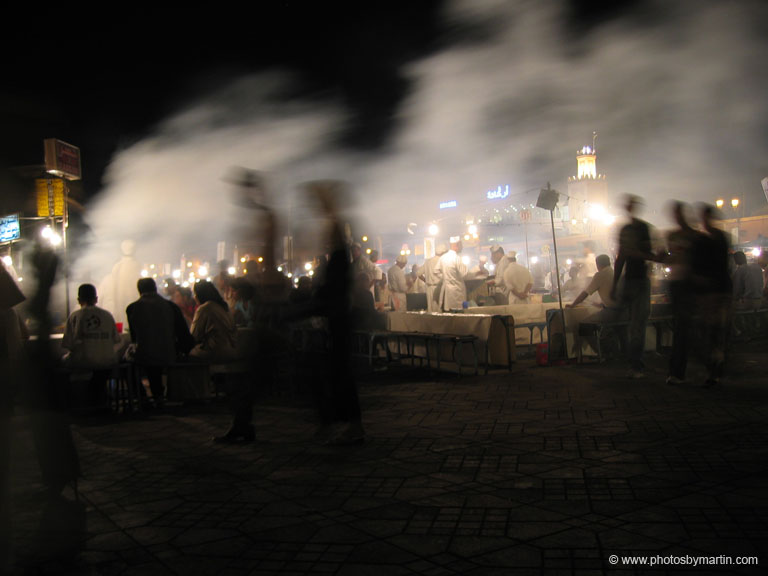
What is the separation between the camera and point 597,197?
Result: 158500 mm

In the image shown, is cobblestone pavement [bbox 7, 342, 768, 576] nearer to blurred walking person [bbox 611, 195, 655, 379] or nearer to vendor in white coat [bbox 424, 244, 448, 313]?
blurred walking person [bbox 611, 195, 655, 379]

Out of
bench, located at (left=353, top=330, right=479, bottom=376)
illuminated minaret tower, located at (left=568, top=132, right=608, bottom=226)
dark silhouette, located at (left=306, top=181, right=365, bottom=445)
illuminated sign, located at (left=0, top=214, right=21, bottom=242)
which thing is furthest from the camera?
illuminated minaret tower, located at (left=568, top=132, right=608, bottom=226)

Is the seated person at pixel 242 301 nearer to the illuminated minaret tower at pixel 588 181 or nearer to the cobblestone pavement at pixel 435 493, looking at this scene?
the cobblestone pavement at pixel 435 493

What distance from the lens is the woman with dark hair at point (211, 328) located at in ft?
24.3

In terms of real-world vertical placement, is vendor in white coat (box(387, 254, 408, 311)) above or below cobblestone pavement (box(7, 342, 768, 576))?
above

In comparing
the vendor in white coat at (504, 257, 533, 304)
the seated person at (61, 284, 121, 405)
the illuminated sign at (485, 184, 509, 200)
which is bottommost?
the seated person at (61, 284, 121, 405)

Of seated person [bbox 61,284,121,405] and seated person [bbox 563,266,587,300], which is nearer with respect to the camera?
seated person [bbox 61,284,121,405]

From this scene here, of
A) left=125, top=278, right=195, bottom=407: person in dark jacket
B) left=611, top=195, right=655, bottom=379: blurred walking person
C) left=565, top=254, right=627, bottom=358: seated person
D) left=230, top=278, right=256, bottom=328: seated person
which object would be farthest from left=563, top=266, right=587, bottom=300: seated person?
left=125, top=278, right=195, bottom=407: person in dark jacket

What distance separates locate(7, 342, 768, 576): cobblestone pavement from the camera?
2.65 metres

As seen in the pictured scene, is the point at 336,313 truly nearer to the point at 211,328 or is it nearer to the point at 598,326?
the point at 211,328

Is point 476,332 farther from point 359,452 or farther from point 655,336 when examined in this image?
point 359,452

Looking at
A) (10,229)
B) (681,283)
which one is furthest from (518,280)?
(10,229)

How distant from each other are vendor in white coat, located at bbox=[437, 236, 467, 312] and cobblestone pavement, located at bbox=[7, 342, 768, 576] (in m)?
6.37

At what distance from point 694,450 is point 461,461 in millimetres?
1570
